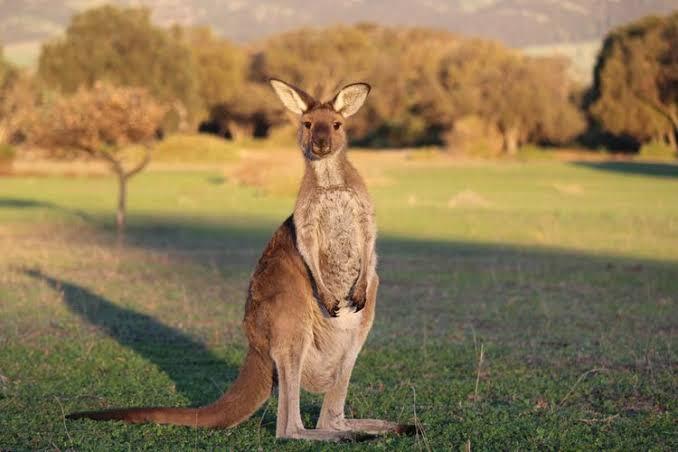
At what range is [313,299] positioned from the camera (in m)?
5.56

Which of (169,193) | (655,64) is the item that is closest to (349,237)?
(169,193)

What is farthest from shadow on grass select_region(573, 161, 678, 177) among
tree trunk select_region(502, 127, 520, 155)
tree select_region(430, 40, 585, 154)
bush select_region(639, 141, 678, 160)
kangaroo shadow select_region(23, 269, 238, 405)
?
kangaroo shadow select_region(23, 269, 238, 405)

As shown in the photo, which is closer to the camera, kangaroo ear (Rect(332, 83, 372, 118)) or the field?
kangaroo ear (Rect(332, 83, 372, 118))

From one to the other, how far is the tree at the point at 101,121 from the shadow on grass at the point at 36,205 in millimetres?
4094

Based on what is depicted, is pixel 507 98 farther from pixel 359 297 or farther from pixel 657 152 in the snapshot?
pixel 359 297

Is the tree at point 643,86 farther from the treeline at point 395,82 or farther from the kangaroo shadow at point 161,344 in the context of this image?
the kangaroo shadow at point 161,344

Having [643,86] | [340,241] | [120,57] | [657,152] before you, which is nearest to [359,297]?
[340,241]

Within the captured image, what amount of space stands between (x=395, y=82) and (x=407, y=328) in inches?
2510

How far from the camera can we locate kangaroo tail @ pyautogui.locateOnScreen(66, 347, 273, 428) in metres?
5.49

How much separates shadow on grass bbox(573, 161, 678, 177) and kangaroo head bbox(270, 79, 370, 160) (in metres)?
40.8

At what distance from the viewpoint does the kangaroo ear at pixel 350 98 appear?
18.6 ft

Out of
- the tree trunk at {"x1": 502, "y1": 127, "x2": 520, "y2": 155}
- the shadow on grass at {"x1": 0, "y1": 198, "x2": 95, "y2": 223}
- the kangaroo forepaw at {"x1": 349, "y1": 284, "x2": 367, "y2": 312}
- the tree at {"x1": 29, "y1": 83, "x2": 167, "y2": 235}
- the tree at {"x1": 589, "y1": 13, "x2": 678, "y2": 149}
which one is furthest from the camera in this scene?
the tree trunk at {"x1": 502, "y1": 127, "x2": 520, "y2": 155}

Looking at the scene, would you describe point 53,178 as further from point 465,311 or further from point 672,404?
point 672,404

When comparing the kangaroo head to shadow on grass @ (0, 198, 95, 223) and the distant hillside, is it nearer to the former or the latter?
shadow on grass @ (0, 198, 95, 223)
